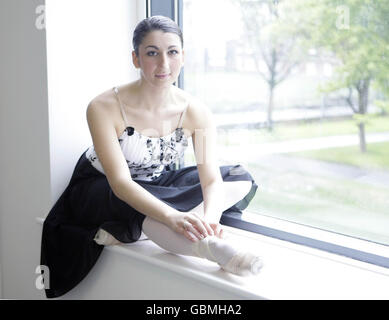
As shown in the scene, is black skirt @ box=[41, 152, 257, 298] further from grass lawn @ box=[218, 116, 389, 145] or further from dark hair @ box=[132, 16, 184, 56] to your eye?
dark hair @ box=[132, 16, 184, 56]

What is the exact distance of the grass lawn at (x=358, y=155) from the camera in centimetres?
187

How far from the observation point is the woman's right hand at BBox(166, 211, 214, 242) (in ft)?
5.63

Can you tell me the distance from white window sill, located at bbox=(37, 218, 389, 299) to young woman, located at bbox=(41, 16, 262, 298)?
45 millimetres

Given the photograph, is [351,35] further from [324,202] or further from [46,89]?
[46,89]

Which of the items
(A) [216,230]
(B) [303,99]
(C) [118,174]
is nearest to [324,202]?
(B) [303,99]

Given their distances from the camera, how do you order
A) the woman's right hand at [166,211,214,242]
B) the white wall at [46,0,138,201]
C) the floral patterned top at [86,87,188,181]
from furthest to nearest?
the white wall at [46,0,138,201], the floral patterned top at [86,87,188,181], the woman's right hand at [166,211,214,242]

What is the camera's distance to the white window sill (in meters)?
1.57

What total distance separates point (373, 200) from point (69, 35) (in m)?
1.24

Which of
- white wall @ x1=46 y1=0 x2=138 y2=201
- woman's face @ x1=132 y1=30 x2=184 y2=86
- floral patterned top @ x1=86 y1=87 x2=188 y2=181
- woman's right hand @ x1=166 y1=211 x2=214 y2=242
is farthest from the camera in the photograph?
white wall @ x1=46 y1=0 x2=138 y2=201

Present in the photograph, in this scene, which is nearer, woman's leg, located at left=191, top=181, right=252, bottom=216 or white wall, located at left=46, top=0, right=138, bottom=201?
woman's leg, located at left=191, top=181, right=252, bottom=216

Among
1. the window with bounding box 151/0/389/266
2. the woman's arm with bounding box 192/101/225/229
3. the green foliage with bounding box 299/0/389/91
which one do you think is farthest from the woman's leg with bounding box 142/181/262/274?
the green foliage with bounding box 299/0/389/91

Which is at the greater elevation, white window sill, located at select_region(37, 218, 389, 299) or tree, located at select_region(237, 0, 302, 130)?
tree, located at select_region(237, 0, 302, 130)

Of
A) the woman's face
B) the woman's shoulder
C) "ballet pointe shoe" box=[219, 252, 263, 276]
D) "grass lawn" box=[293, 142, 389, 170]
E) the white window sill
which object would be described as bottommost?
the white window sill

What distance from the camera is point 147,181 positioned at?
206 centimetres
